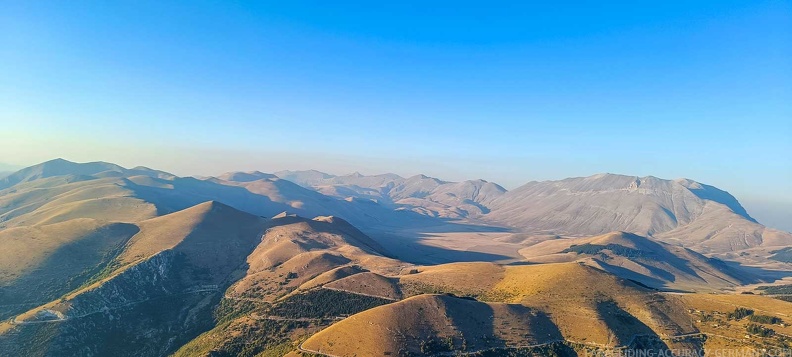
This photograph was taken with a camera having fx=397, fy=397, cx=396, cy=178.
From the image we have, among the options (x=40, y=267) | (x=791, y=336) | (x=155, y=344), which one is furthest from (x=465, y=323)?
(x=40, y=267)

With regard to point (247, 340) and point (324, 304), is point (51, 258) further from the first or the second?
point (324, 304)

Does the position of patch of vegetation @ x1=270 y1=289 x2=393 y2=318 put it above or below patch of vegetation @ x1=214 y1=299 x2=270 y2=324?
above

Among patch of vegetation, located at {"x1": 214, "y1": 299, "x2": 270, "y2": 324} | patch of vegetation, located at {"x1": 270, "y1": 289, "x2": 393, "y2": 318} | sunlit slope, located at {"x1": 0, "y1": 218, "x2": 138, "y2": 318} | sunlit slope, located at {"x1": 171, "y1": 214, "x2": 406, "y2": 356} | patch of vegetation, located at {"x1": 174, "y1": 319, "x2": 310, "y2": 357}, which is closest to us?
patch of vegetation, located at {"x1": 174, "y1": 319, "x2": 310, "y2": 357}

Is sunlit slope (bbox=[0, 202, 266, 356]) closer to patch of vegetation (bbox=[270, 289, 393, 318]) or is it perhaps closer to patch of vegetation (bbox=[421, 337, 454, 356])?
patch of vegetation (bbox=[270, 289, 393, 318])

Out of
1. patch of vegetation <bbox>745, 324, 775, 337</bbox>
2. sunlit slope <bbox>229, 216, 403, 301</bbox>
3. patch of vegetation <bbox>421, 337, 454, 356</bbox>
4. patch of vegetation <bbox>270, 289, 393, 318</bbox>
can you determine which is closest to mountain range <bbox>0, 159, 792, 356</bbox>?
patch of vegetation <bbox>421, 337, 454, 356</bbox>

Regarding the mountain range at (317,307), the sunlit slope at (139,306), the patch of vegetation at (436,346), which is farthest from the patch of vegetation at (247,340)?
the patch of vegetation at (436,346)

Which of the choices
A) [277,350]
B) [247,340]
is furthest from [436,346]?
[247,340]
